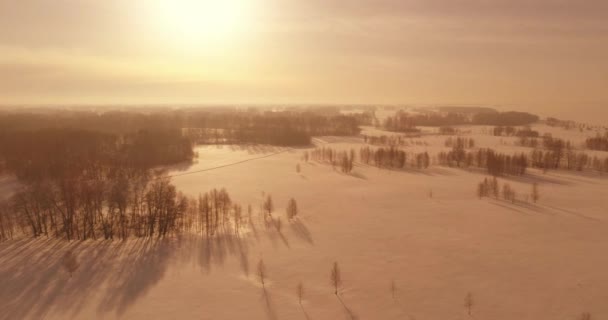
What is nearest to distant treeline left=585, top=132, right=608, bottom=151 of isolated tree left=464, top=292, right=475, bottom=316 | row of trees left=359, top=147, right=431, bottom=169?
row of trees left=359, top=147, right=431, bottom=169

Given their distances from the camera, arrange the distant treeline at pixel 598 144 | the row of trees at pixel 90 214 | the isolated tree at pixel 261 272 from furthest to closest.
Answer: the distant treeline at pixel 598 144, the row of trees at pixel 90 214, the isolated tree at pixel 261 272

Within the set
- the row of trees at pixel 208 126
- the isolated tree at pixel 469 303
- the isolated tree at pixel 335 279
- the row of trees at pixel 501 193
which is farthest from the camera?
the row of trees at pixel 208 126

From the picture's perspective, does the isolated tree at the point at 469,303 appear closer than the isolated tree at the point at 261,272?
Yes

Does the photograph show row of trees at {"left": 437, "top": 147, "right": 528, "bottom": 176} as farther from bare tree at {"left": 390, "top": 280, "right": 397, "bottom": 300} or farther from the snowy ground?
bare tree at {"left": 390, "top": 280, "right": 397, "bottom": 300}

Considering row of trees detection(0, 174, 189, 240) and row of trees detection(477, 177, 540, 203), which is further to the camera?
row of trees detection(477, 177, 540, 203)

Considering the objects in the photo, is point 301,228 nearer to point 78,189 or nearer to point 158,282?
point 158,282

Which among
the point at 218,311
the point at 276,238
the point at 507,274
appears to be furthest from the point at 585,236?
the point at 218,311

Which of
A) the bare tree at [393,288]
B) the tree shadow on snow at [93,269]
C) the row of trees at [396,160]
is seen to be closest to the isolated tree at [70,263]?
the tree shadow on snow at [93,269]

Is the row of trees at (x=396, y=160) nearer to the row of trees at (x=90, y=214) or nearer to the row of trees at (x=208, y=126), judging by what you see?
the row of trees at (x=208, y=126)

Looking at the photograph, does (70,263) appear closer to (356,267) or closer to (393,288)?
(356,267)
